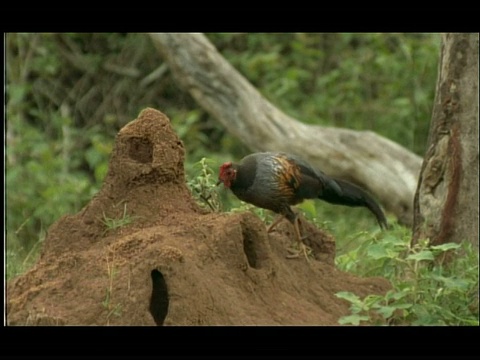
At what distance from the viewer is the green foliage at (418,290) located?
20.1 ft

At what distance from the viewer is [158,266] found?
5.23m

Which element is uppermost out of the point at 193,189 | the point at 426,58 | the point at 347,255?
the point at 426,58

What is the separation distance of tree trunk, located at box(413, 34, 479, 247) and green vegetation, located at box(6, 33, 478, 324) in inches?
124

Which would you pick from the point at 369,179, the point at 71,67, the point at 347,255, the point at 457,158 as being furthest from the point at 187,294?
the point at 71,67

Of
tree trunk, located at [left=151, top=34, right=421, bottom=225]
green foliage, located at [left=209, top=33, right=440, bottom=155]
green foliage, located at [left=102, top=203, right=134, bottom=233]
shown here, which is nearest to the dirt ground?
green foliage, located at [left=102, top=203, right=134, bottom=233]

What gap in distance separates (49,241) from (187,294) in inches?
35.5

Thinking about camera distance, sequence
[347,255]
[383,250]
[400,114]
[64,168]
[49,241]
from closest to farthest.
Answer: [49,241]
[383,250]
[347,255]
[64,168]
[400,114]

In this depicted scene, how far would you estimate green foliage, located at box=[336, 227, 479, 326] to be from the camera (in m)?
6.12

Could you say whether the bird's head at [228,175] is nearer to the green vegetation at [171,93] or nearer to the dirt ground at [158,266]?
the dirt ground at [158,266]

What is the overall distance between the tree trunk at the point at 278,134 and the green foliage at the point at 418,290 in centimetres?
337

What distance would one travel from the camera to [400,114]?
12938 millimetres

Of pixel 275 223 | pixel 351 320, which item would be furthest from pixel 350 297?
pixel 275 223

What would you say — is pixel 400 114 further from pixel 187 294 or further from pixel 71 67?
pixel 187 294

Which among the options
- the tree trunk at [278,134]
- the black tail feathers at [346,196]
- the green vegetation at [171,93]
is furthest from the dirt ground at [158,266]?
the green vegetation at [171,93]
